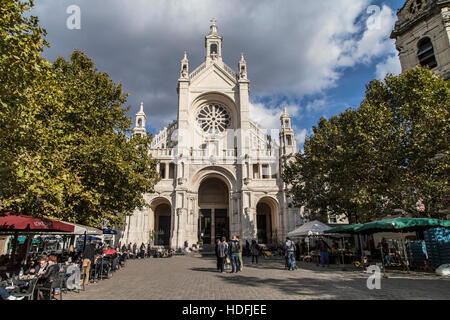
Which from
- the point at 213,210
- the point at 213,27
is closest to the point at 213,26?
the point at 213,27

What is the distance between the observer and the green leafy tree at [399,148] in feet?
46.7

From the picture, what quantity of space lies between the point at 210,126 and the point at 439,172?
2529 cm

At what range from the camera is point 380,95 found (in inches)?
664

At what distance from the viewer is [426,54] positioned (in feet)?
89.4

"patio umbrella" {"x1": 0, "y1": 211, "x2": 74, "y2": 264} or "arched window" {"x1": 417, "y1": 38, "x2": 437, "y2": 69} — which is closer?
"patio umbrella" {"x1": 0, "y1": 211, "x2": 74, "y2": 264}

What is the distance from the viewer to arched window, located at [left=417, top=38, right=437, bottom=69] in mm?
26562

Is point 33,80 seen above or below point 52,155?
above

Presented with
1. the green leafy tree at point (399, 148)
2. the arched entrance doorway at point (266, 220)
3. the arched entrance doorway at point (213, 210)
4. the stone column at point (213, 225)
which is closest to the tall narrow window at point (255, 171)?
the arched entrance doorway at point (266, 220)

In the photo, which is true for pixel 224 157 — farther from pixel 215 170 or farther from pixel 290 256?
pixel 290 256

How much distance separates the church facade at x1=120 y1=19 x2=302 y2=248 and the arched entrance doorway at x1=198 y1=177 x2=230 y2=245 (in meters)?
0.12

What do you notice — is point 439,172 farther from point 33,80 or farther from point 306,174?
point 33,80

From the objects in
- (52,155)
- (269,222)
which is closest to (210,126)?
(269,222)

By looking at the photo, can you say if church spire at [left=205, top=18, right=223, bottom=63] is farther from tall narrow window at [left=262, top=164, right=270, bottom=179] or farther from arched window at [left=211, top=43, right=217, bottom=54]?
tall narrow window at [left=262, top=164, right=270, bottom=179]

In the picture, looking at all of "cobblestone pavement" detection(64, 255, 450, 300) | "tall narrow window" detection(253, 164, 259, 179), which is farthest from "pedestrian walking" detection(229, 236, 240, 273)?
"tall narrow window" detection(253, 164, 259, 179)
